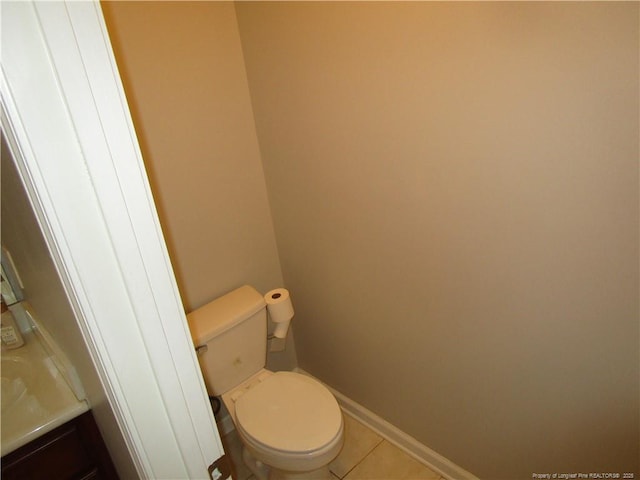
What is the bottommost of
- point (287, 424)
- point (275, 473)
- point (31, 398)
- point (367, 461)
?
point (367, 461)

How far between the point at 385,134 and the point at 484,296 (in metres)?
0.61

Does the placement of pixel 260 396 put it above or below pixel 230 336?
below

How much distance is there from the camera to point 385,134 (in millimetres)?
1181

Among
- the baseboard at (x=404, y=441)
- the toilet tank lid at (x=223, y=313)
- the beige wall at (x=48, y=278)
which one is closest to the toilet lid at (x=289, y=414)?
the toilet tank lid at (x=223, y=313)

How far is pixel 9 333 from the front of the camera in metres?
1.15

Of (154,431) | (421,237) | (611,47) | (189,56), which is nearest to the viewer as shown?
(154,431)

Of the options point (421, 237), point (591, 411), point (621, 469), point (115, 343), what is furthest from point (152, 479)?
point (621, 469)

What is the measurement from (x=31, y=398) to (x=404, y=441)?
4.72 ft

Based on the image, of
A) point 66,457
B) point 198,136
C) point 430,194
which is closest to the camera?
point 66,457

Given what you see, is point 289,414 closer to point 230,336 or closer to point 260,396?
point 260,396

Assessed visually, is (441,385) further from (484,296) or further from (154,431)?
(154,431)

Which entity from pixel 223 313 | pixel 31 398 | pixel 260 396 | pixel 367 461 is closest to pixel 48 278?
pixel 31 398

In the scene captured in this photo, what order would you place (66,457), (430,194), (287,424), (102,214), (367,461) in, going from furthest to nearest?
(367,461)
(287,424)
(430,194)
(66,457)
(102,214)

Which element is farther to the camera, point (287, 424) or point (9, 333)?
point (287, 424)
